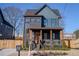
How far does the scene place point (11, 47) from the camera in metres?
28.7

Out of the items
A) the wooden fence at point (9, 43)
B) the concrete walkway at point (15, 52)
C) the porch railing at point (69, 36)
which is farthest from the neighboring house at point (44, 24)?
the concrete walkway at point (15, 52)

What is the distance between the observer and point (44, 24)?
29.1m

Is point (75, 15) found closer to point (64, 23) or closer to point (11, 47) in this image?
point (64, 23)

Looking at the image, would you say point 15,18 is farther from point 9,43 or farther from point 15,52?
point 15,52

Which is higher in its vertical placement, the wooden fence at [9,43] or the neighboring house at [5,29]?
the neighboring house at [5,29]

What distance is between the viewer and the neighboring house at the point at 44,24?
28.9 meters

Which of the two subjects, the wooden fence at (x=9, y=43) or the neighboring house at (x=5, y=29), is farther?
the wooden fence at (x=9, y=43)

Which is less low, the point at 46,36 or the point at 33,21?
the point at 33,21

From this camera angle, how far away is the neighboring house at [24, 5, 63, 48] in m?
28.9

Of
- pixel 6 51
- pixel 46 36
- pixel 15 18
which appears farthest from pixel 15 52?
pixel 46 36

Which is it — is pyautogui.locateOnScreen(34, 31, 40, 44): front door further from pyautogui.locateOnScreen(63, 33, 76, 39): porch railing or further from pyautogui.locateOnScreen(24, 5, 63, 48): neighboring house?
pyautogui.locateOnScreen(63, 33, 76, 39): porch railing

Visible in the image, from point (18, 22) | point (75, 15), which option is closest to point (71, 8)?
point (75, 15)

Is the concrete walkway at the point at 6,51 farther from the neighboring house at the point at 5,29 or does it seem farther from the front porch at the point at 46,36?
the front porch at the point at 46,36

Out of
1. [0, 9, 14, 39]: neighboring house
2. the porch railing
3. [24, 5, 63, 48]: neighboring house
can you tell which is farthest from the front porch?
[0, 9, 14, 39]: neighboring house
